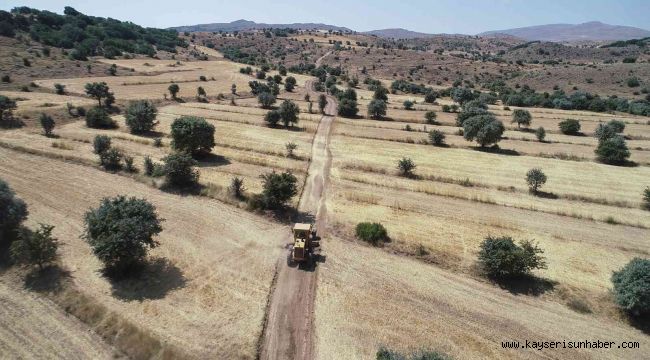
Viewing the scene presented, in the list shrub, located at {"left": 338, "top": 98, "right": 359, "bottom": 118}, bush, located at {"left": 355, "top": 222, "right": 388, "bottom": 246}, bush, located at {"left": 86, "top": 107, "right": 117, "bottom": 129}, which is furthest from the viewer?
shrub, located at {"left": 338, "top": 98, "right": 359, "bottom": 118}

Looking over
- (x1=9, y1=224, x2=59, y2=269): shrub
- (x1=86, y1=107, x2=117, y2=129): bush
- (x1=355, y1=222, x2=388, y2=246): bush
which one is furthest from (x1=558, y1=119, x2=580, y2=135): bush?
(x1=86, y1=107, x2=117, y2=129): bush

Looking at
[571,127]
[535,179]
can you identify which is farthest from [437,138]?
[571,127]

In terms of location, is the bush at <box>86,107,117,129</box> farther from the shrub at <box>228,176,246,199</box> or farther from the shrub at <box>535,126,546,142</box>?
the shrub at <box>535,126,546,142</box>

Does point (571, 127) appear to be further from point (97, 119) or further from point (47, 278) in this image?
point (97, 119)

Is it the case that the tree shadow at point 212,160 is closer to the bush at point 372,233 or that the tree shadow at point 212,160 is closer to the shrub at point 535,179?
the bush at point 372,233

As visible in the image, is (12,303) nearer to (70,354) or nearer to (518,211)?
(70,354)

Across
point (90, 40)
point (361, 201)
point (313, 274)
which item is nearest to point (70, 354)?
point (313, 274)
